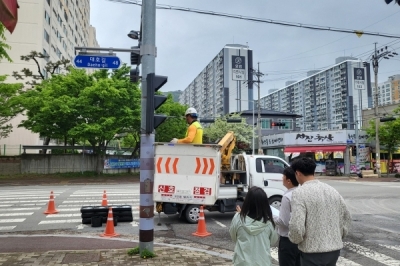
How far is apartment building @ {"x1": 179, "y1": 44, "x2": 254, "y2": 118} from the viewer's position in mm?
59484

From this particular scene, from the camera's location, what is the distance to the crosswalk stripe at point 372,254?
6.80 metres

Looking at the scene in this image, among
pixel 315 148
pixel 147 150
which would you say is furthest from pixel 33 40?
pixel 147 150

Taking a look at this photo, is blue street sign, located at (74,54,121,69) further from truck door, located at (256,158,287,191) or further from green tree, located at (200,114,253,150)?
green tree, located at (200,114,253,150)

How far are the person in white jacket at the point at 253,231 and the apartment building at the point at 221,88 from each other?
3530 cm

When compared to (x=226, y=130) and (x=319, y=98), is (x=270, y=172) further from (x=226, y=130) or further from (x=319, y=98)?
(x=319, y=98)

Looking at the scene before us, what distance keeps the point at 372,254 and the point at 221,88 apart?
297 ft

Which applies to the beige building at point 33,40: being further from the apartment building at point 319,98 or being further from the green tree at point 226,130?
the apartment building at point 319,98

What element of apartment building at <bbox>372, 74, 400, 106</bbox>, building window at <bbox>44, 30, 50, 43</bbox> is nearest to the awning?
building window at <bbox>44, 30, 50, 43</bbox>

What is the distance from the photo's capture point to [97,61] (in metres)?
8.10

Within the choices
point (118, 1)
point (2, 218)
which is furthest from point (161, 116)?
point (2, 218)

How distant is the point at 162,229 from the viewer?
994 cm

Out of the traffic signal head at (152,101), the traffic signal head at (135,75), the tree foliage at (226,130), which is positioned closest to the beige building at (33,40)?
the tree foliage at (226,130)

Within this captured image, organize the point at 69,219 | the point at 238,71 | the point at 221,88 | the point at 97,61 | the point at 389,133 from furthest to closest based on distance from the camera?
the point at 221,88 → the point at 238,71 → the point at 389,133 → the point at 69,219 → the point at 97,61

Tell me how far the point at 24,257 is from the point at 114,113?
77.9ft
